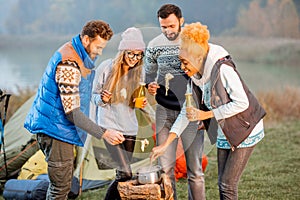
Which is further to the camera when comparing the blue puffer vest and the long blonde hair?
the long blonde hair

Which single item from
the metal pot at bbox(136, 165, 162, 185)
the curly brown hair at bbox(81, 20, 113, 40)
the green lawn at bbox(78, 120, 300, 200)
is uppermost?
the curly brown hair at bbox(81, 20, 113, 40)

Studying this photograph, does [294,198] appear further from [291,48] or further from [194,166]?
[291,48]

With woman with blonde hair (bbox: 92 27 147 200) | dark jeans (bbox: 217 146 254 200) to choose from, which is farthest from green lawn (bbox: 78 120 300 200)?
dark jeans (bbox: 217 146 254 200)

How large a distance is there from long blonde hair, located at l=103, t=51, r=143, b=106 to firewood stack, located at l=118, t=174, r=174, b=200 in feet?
1.38

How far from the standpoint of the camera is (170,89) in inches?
112

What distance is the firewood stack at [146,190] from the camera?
2.68 metres

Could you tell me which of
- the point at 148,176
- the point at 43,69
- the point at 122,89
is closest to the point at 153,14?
the point at 43,69

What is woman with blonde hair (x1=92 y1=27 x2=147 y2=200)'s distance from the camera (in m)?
2.68

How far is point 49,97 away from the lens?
8.29 feet

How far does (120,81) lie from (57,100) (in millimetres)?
363

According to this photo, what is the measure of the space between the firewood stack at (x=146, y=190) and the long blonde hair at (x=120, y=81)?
0.42 m

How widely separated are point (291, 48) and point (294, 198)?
5.57 m

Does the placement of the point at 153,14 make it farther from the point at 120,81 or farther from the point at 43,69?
the point at 120,81

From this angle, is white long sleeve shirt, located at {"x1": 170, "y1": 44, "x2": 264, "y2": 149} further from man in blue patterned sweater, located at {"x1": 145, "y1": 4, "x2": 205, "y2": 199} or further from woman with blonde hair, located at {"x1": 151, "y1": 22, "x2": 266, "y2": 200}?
man in blue patterned sweater, located at {"x1": 145, "y1": 4, "x2": 205, "y2": 199}
